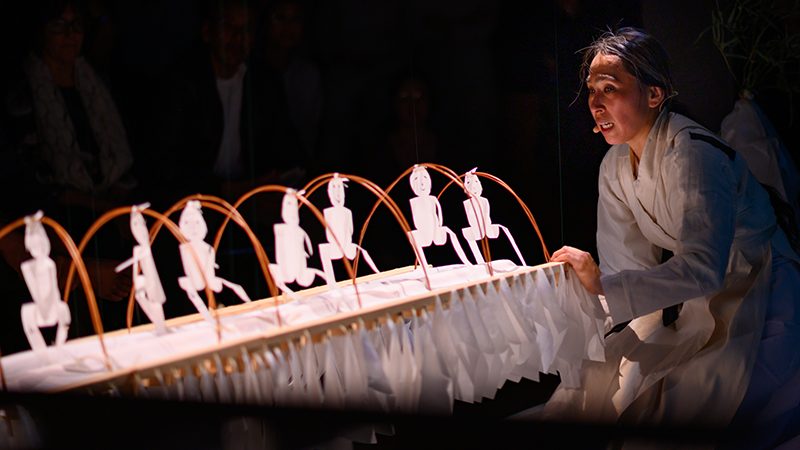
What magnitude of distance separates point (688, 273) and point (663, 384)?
1.27 ft

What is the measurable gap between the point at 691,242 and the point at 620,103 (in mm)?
538

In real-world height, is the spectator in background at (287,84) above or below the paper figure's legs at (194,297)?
above

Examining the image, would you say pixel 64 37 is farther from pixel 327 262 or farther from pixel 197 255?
pixel 327 262

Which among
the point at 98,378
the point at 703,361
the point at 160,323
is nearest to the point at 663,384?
the point at 703,361

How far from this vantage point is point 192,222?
2.53 m

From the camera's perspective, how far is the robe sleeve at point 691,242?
2.90 metres

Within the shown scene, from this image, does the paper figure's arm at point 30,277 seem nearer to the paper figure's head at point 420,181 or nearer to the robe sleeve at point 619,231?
the paper figure's head at point 420,181

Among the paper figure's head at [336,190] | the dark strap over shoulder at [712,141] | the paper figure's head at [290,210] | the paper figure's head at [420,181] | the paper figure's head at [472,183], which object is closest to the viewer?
the paper figure's head at [290,210]

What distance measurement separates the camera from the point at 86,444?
1.70 metres

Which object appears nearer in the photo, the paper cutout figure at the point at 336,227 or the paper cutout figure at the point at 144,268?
the paper cutout figure at the point at 144,268

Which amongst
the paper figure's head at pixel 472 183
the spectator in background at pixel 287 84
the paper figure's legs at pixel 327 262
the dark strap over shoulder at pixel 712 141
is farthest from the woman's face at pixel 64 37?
the dark strap over shoulder at pixel 712 141

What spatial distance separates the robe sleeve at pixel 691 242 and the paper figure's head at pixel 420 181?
2.15 feet

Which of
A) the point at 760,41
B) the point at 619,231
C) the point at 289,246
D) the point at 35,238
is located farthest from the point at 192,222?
the point at 760,41

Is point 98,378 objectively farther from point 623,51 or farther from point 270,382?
point 623,51
